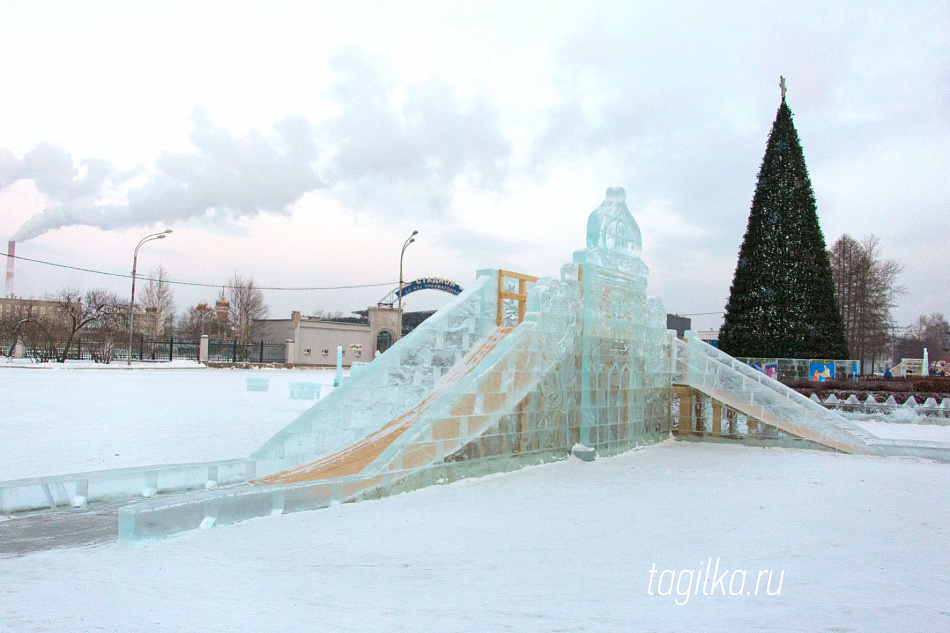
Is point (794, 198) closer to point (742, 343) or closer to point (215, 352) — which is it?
point (742, 343)

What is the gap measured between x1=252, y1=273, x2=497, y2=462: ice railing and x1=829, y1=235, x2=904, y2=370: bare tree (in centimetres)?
2968

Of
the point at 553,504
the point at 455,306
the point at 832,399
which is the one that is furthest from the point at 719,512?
the point at 832,399

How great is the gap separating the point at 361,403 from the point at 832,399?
548 inches

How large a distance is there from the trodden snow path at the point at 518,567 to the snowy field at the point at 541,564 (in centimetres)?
2

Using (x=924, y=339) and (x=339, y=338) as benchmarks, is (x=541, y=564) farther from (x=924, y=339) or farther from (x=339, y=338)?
(x=924, y=339)

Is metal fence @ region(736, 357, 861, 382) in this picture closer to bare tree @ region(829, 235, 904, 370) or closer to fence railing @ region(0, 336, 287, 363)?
bare tree @ region(829, 235, 904, 370)

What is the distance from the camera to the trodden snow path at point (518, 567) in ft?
11.8

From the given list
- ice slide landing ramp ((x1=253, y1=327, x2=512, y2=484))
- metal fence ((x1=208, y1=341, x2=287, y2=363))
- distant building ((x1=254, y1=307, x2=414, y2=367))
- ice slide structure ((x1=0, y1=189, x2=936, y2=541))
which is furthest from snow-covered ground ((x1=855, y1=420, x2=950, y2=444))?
metal fence ((x1=208, y1=341, x2=287, y2=363))

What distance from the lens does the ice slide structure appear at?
21.0 ft

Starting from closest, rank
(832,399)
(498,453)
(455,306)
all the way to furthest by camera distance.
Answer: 1. (498,453)
2. (455,306)
3. (832,399)

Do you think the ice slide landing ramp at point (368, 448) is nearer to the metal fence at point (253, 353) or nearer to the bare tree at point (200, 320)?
the metal fence at point (253, 353)

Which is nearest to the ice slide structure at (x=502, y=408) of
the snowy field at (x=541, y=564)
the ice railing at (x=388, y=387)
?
the ice railing at (x=388, y=387)

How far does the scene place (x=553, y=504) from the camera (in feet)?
22.1

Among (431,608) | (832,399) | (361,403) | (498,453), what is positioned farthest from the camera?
(832,399)
